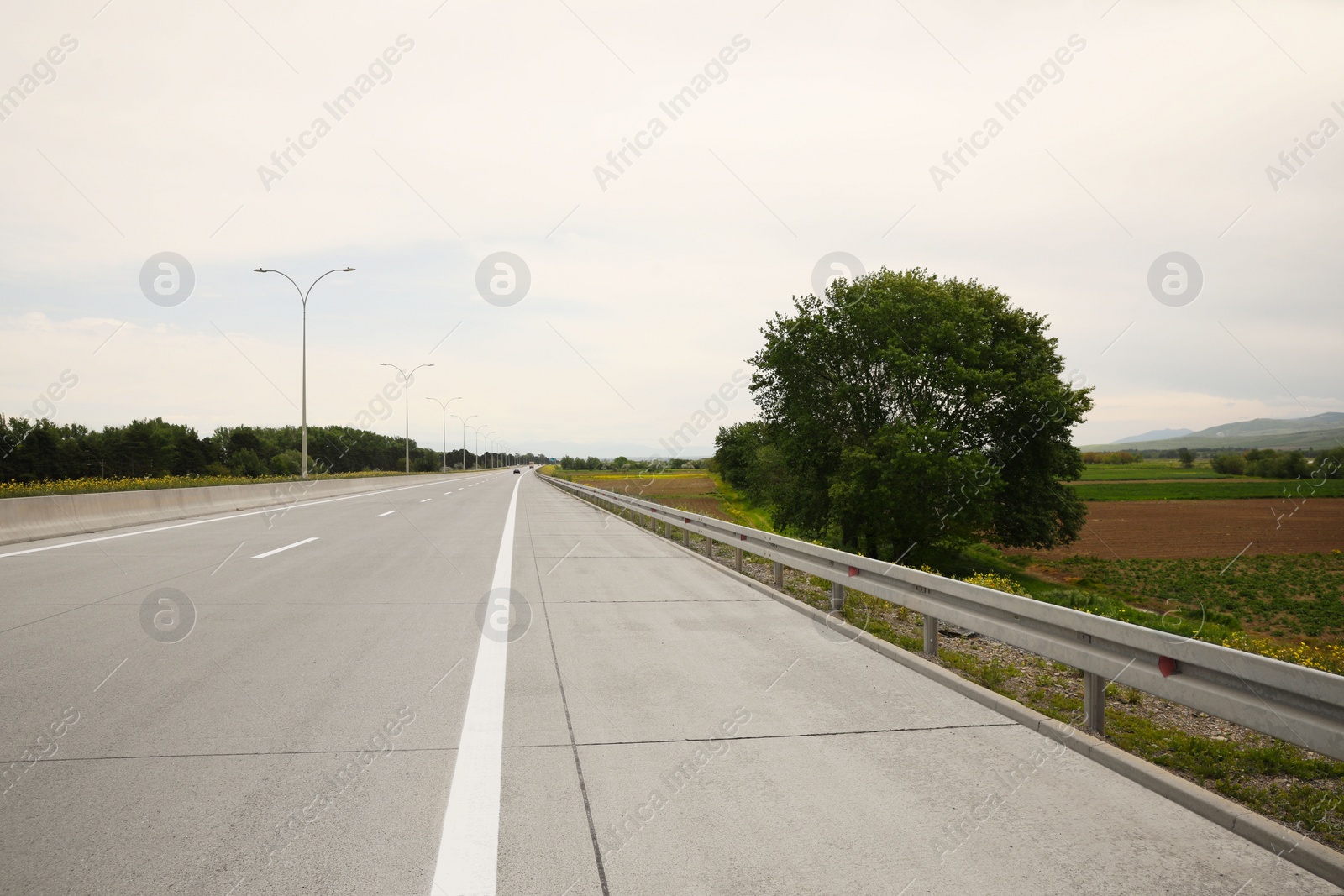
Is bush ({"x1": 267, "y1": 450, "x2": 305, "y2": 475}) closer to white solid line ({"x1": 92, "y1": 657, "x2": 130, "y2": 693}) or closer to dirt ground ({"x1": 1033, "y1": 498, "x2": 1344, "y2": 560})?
dirt ground ({"x1": 1033, "y1": 498, "x2": 1344, "y2": 560})

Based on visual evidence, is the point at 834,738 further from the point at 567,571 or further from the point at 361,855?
the point at 567,571

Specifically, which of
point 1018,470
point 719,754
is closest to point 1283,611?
point 1018,470

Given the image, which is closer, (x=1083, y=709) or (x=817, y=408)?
(x=1083, y=709)

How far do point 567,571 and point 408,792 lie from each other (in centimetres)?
888

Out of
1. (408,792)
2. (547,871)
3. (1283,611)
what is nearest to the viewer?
(547,871)

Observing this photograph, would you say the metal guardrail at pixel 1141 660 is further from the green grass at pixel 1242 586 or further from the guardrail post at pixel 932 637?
the green grass at pixel 1242 586

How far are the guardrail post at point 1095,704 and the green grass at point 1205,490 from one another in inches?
2411

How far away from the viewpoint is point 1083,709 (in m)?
5.19

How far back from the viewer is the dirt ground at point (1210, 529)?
43.9 metres

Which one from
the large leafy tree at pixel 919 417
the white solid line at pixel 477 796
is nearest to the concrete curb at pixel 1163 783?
the white solid line at pixel 477 796

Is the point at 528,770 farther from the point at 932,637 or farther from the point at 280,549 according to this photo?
the point at 280,549

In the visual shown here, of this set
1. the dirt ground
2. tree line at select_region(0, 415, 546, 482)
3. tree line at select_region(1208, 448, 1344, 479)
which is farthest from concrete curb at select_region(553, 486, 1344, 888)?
tree line at select_region(0, 415, 546, 482)

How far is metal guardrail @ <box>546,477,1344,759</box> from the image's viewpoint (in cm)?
350

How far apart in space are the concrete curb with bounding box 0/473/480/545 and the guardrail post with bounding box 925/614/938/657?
52.1ft
